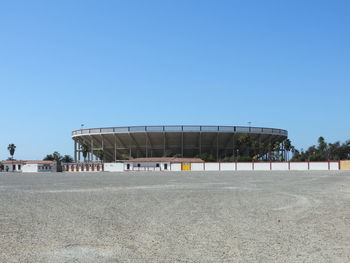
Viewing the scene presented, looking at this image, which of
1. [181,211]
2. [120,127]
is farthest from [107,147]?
[181,211]

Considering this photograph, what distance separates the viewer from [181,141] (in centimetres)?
10881

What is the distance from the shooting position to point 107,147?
120250 mm

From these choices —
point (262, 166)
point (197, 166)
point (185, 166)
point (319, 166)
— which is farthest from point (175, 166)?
point (319, 166)

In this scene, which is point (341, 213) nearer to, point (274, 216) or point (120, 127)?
point (274, 216)

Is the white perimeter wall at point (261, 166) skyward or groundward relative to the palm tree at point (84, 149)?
groundward

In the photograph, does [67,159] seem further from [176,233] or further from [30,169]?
[176,233]

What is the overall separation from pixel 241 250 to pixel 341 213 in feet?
19.1

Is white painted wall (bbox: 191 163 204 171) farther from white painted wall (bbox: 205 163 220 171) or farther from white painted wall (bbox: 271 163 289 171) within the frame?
white painted wall (bbox: 271 163 289 171)

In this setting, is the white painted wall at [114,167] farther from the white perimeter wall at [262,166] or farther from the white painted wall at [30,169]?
the white perimeter wall at [262,166]

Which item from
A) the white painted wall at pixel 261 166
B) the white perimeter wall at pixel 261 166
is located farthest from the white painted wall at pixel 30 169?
the white painted wall at pixel 261 166

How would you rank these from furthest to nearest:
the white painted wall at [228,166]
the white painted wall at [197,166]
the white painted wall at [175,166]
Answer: the white painted wall at [175,166] < the white painted wall at [197,166] < the white painted wall at [228,166]

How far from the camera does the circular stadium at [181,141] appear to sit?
105625 millimetres

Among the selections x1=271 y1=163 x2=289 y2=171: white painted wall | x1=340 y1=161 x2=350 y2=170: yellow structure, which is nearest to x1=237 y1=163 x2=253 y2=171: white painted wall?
x1=271 y1=163 x2=289 y2=171: white painted wall

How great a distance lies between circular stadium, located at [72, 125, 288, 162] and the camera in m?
106
